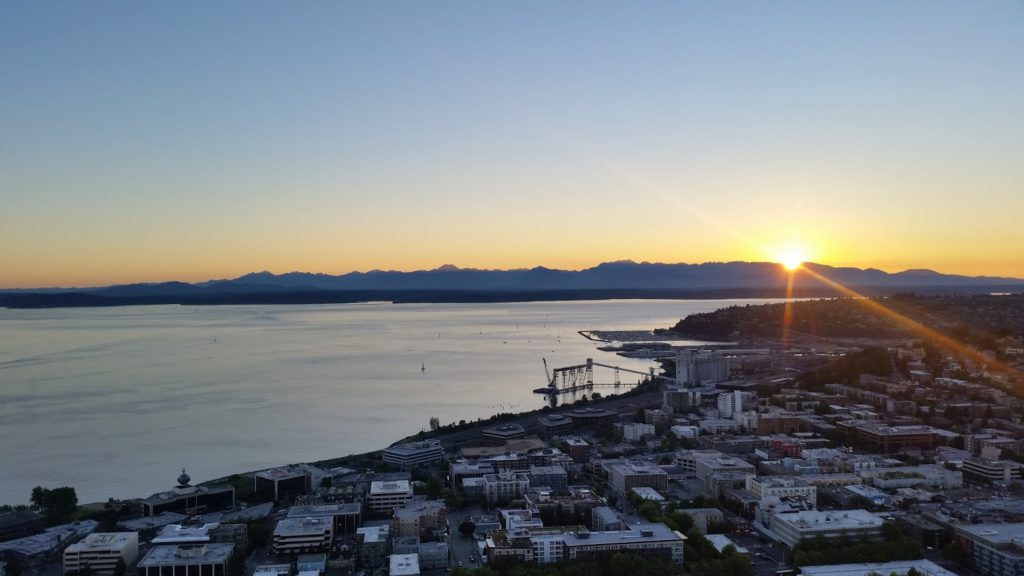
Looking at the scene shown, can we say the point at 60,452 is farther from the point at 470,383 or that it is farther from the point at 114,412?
the point at 470,383

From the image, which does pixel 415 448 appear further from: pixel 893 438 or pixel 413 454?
pixel 893 438

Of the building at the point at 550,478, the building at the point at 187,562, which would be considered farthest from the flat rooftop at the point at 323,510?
the building at the point at 550,478

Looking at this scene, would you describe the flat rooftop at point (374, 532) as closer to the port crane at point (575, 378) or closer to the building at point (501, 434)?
the building at point (501, 434)

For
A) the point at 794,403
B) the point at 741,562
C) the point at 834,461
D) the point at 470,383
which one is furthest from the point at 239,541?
the point at 470,383

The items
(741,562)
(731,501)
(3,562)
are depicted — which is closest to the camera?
(741,562)

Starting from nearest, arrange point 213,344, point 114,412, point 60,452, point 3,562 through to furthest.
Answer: point 3,562, point 60,452, point 114,412, point 213,344

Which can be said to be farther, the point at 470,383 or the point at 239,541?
the point at 470,383

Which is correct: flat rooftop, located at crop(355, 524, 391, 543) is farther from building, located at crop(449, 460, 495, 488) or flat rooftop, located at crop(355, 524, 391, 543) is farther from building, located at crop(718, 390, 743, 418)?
building, located at crop(718, 390, 743, 418)
